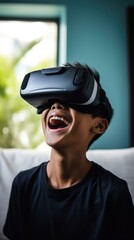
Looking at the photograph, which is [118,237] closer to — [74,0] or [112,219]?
[112,219]

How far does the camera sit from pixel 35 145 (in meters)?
1.50

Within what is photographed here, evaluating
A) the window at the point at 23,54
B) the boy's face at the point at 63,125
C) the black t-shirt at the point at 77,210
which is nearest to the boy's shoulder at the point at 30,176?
the black t-shirt at the point at 77,210

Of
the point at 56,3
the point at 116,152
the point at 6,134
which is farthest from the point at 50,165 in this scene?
the point at 56,3

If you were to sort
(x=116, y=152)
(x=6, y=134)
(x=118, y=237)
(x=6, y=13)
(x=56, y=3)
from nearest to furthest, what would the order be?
1. (x=118, y=237)
2. (x=116, y=152)
3. (x=6, y=134)
4. (x=56, y=3)
5. (x=6, y=13)

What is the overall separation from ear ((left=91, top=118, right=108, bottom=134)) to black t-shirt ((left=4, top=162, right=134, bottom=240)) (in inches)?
3.9

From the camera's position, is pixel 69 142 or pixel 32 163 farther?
pixel 32 163

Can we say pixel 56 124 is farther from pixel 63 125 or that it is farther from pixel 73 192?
pixel 73 192

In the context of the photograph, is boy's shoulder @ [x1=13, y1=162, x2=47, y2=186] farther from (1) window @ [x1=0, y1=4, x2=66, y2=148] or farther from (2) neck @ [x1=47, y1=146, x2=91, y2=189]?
(1) window @ [x1=0, y1=4, x2=66, y2=148]

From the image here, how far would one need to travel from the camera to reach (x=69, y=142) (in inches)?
24.2

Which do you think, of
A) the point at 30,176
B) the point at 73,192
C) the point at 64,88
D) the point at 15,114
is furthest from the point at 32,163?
the point at 15,114

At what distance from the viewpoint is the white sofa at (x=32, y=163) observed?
865mm

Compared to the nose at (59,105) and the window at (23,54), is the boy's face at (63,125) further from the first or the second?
the window at (23,54)

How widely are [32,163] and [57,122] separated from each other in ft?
1.15

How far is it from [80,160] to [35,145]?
859 millimetres
